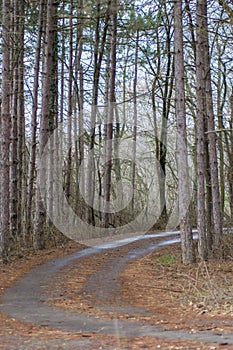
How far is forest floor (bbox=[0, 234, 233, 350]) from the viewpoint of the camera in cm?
594

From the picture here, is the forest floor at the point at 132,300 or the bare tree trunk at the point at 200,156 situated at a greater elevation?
the bare tree trunk at the point at 200,156

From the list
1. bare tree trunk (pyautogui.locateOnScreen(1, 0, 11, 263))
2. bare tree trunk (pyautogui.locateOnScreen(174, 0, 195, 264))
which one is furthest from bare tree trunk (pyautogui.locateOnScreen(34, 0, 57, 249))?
bare tree trunk (pyautogui.locateOnScreen(174, 0, 195, 264))

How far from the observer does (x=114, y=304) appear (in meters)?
8.68

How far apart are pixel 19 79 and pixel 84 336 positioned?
14337 mm

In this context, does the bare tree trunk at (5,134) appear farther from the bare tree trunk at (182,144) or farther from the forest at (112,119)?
the bare tree trunk at (182,144)

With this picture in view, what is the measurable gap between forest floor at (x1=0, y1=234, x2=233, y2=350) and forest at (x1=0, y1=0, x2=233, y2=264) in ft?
4.89

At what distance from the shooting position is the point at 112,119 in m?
22.9

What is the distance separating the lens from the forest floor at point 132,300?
594cm

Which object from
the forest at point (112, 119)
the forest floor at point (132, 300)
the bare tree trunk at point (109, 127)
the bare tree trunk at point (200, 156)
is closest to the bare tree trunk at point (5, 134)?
the forest at point (112, 119)

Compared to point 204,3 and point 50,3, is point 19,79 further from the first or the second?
point 204,3

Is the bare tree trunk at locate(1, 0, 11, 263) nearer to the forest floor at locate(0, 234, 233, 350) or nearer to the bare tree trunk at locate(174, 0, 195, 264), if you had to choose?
the forest floor at locate(0, 234, 233, 350)

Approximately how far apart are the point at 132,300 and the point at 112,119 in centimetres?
1452

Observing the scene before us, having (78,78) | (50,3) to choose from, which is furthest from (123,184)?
(50,3)

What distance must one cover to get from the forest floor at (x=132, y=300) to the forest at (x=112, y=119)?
1491 mm
